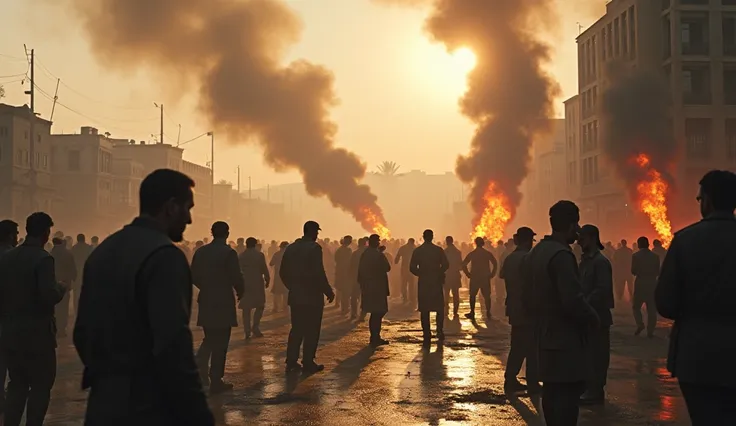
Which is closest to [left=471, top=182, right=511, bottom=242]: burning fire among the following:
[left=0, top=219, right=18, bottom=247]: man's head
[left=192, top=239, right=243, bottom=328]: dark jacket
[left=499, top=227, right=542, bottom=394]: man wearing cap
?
[left=499, top=227, right=542, bottom=394]: man wearing cap

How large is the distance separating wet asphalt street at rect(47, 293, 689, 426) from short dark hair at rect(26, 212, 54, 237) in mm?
2329

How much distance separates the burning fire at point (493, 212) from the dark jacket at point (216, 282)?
1302 inches

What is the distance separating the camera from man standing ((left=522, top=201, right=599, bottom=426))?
563cm

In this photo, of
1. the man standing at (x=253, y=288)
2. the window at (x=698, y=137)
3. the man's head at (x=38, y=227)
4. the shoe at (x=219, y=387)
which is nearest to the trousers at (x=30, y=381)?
the man's head at (x=38, y=227)

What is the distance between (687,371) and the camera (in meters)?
4.30

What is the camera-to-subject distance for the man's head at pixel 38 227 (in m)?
6.75

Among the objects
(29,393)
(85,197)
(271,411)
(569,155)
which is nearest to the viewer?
(29,393)

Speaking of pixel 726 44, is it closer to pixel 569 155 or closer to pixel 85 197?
pixel 569 155

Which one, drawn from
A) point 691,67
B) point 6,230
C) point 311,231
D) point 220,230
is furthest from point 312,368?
point 691,67

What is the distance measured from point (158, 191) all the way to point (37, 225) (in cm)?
384

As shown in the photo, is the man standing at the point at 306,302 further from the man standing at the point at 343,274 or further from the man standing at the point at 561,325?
the man standing at the point at 343,274

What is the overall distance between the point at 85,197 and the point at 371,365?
7021cm

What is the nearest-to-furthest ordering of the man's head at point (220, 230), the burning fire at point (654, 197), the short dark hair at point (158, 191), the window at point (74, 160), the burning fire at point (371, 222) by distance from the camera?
the short dark hair at point (158, 191), the man's head at point (220, 230), the burning fire at point (654, 197), the burning fire at point (371, 222), the window at point (74, 160)

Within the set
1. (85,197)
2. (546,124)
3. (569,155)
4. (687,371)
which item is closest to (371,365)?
(687,371)
